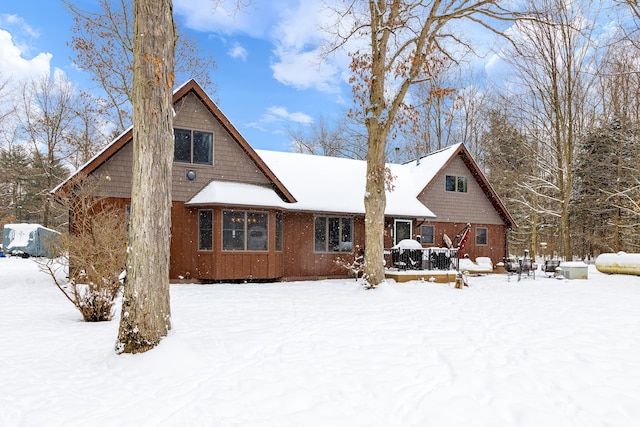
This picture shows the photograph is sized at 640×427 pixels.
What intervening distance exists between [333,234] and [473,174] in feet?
26.7

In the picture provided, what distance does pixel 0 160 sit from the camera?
3084 cm

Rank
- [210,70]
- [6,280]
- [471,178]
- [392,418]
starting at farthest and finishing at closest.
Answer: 1. [210,70]
2. [471,178]
3. [6,280]
4. [392,418]

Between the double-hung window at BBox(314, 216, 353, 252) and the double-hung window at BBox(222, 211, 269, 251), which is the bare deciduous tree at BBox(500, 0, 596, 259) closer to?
the double-hung window at BBox(314, 216, 353, 252)

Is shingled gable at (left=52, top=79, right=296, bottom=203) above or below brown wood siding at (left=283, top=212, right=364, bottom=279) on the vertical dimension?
above

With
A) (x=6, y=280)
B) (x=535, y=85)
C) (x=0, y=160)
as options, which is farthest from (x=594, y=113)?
(x=0, y=160)

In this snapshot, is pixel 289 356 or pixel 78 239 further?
pixel 78 239

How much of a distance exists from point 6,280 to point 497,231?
65.6 ft

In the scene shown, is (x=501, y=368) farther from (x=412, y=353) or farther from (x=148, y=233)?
(x=148, y=233)

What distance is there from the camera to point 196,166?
13.2m

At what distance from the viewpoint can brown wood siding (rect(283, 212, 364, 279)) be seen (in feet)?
48.3

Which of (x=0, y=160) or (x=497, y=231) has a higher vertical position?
(x=0, y=160)

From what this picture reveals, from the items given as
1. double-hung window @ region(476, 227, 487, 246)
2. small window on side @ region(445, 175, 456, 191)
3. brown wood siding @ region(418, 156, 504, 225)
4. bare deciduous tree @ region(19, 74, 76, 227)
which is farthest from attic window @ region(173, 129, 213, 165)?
bare deciduous tree @ region(19, 74, 76, 227)

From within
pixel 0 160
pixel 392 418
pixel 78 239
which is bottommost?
pixel 392 418

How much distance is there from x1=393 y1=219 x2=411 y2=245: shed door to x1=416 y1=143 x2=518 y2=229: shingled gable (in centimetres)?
164
